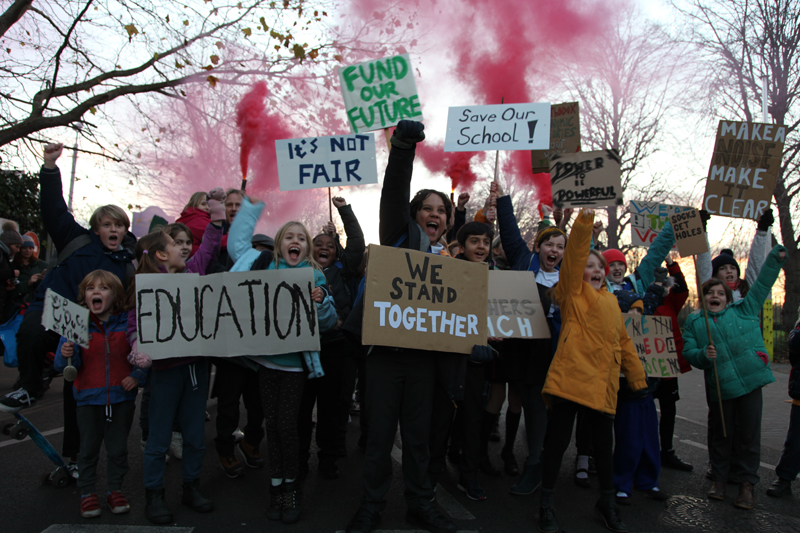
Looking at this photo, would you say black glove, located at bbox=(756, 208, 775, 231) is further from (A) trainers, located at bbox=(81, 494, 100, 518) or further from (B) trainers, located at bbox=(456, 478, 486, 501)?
(A) trainers, located at bbox=(81, 494, 100, 518)

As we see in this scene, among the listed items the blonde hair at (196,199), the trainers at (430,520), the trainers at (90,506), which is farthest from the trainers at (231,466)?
the blonde hair at (196,199)

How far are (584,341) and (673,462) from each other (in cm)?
229

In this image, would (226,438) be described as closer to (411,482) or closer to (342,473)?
(342,473)

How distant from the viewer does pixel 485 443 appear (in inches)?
180

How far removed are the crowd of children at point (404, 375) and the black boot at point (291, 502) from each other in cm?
1

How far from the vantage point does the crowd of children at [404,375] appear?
133 inches

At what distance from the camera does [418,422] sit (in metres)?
3.35

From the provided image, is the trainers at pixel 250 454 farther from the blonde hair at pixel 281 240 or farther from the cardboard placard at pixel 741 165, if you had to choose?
the cardboard placard at pixel 741 165

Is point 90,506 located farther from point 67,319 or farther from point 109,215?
point 109,215

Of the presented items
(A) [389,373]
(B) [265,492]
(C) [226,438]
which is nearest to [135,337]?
(C) [226,438]

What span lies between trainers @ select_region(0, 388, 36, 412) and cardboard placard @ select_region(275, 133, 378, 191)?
296 centimetres

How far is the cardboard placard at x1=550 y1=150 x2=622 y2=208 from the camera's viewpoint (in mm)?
Answer: 5406

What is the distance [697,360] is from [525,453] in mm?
1858

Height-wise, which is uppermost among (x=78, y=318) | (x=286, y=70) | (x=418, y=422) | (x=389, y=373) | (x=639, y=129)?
(x=639, y=129)
